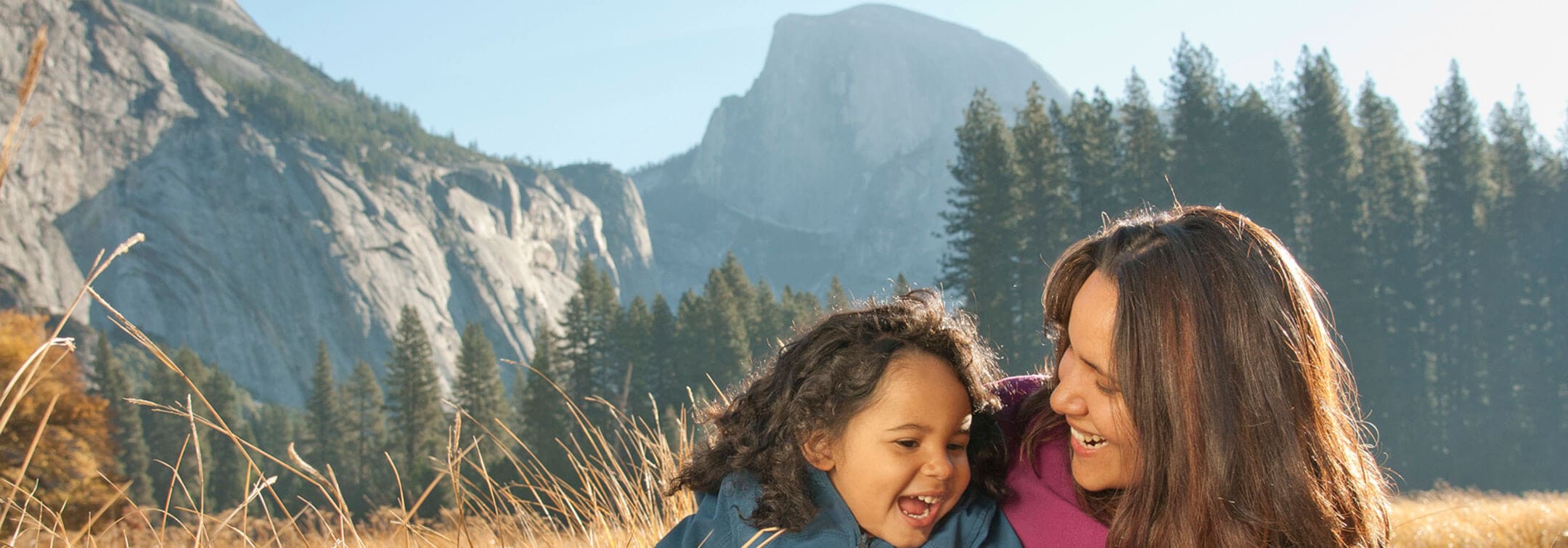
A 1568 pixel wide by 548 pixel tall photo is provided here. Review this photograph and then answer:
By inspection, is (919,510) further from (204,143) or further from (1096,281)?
(204,143)

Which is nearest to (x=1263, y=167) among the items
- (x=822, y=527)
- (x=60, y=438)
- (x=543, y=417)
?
(x=543, y=417)

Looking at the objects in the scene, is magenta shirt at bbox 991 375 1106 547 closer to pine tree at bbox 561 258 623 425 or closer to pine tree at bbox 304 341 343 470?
pine tree at bbox 561 258 623 425

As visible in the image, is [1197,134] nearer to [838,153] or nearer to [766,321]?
[766,321]

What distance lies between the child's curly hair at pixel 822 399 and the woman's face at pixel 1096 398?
276 mm

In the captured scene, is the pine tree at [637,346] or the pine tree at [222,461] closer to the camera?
the pine tree at [637,346]

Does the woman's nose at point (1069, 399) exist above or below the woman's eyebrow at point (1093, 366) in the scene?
below

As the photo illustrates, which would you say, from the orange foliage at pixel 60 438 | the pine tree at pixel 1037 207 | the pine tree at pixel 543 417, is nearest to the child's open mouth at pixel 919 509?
the orange foliage at pixel 60 438

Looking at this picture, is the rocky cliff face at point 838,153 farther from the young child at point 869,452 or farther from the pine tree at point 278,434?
the young child at point 869,452

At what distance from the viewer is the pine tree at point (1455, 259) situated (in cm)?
2888

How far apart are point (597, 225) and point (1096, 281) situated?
116136mm

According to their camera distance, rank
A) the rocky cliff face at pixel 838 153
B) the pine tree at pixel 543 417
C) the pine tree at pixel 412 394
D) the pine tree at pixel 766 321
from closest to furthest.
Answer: the pine tree at pixel 543 417 < the pine tree at pixel 766 321 < the pine tree at pixel 412 394 < the rocky cliff face at pixel 838 153

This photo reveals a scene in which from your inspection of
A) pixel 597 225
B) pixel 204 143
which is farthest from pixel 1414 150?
pixel 597 225

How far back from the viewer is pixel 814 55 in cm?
15762

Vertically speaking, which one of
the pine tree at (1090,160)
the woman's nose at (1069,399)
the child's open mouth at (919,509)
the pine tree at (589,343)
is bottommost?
the pine tree at (589,343)
